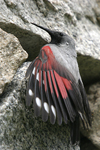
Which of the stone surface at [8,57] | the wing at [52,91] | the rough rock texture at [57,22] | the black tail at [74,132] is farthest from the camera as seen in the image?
the rough rock texture at [57,22]

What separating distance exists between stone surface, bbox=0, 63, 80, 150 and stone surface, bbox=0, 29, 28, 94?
0.35ft

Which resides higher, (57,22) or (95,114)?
(57,22)

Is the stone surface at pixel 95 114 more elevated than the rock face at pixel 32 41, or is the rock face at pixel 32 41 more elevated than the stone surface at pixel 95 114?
the rock face at pixel 32 41

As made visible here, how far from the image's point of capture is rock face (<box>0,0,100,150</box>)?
1418 millimetres

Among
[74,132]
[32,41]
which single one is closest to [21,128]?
[74,132]

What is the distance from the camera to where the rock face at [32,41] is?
4.65 ft

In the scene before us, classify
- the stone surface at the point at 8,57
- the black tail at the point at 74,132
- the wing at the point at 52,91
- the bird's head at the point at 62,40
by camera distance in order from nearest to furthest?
the wing at the point at 52,91
the stone surface at the point at 8,57
the black tail at the point at 74,132
the bird's head at the point at 62,40

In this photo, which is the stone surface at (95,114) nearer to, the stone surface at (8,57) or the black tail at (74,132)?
the black tail at (74,132)

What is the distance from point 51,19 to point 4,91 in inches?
49.4

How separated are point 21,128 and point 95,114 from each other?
1.29 m

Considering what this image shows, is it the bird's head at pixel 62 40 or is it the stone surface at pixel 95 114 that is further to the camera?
the stone surface at pixel 95 114

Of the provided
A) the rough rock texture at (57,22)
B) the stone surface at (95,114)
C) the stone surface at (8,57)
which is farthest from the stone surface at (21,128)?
the stone surface at (95,114)

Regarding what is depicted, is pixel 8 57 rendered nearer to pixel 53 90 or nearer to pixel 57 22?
pixel 53 90

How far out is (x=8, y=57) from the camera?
161 centimetres
